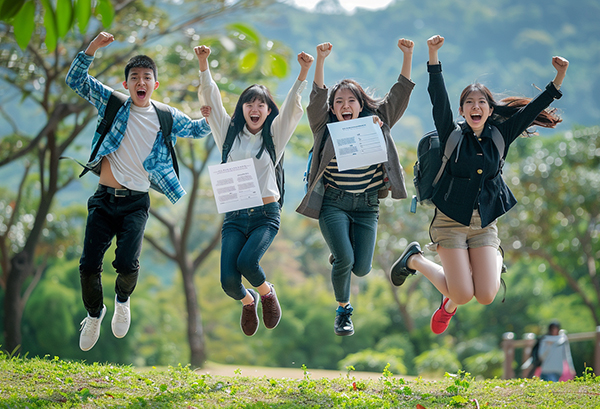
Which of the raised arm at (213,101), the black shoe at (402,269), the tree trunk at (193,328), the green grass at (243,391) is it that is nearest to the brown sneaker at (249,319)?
the green grass at (243,391)

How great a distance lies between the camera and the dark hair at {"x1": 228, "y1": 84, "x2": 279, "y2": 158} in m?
4.99

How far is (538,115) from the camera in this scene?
485 cm

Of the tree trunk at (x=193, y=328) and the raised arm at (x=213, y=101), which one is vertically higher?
the raised arm at (x=213, y=101)

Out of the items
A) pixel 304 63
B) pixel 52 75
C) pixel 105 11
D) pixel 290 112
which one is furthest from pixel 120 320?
pixel 52 75

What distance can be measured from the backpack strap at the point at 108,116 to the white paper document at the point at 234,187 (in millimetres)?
906

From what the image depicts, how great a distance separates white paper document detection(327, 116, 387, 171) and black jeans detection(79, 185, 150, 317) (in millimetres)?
1671

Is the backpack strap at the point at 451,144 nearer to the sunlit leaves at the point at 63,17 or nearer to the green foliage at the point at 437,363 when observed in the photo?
the sunlit leaves at the point at 63,17

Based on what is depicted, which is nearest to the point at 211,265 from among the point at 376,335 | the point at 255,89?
the point at 376,335

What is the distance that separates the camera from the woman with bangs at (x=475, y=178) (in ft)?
15.4

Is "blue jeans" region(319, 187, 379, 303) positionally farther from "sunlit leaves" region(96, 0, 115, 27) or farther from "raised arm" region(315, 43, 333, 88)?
"sunlit leaves" region(96, 0, 115, 27)

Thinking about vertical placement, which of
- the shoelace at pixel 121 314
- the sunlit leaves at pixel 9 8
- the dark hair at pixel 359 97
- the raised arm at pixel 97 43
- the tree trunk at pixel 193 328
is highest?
Result: the raised arm at pixel 97 43

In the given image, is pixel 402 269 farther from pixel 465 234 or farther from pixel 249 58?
pixel 249 58

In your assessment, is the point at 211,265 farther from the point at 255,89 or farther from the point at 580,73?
the point at 580,73

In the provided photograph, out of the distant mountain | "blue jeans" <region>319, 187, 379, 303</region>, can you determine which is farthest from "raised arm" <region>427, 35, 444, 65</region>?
the distant mountain
